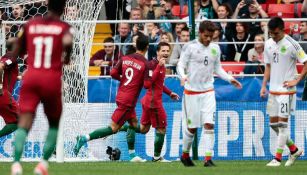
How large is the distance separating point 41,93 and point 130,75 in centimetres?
620

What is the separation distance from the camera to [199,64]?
16.9m

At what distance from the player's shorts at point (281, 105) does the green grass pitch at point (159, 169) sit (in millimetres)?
871

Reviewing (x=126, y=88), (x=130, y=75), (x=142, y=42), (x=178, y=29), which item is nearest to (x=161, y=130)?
(x=126, y=88)

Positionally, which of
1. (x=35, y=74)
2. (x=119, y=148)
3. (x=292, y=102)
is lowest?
(x=119, y=148)

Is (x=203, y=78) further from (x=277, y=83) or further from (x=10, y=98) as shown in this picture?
(x=10, y=98)

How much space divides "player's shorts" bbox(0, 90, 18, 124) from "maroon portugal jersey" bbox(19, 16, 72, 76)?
5590 millimetres

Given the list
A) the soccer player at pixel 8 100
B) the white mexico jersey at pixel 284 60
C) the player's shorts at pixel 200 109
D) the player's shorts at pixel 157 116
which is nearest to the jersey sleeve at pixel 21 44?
the player's shorts at pixel 200 109

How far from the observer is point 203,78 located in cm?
1683

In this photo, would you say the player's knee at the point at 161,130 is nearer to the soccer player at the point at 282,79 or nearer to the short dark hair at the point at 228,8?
the soccer player at the point at 282,79

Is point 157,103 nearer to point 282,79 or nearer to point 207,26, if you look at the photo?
point 282,79

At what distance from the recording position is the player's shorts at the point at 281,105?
56.7ft

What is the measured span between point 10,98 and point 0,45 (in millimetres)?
2306

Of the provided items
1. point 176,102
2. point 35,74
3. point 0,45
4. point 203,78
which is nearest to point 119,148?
point 176,102

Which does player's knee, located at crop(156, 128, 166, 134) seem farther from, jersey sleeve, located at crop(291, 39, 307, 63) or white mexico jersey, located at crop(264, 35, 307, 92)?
jersey sleeve, located at crop(291, 39, 307, 63)
